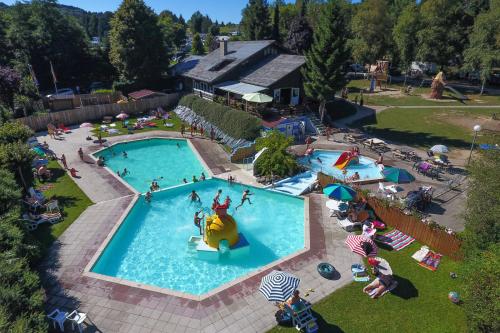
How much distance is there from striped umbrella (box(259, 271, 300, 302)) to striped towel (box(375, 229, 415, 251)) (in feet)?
23.7

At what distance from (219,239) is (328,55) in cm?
2336

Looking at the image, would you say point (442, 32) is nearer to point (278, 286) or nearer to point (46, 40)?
point (278, 286)

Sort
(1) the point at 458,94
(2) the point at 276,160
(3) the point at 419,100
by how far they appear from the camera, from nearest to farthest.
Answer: (2) the point at 276,160 < (3) the point at 419,100 < (1) the point at 458,94

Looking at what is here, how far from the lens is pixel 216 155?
30469 millimetres

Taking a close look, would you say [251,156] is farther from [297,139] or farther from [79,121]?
[79,121]

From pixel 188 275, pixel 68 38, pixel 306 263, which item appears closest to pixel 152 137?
pixel 188 275

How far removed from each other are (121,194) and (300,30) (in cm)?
4819

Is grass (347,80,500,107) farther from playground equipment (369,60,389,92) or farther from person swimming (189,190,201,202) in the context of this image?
person swimming (189,190,201,202)

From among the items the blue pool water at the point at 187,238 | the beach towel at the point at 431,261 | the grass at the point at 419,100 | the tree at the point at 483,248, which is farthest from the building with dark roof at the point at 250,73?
the tree at the point at 483,248

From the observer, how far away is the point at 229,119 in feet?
111

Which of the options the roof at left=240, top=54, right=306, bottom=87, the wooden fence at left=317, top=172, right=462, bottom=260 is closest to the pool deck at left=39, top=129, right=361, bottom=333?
the wooden fence at left=317, top=172, right=462, bottom=260

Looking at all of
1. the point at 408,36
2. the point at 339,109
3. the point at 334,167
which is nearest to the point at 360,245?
the point at 334,167

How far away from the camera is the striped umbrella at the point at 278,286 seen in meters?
12.1

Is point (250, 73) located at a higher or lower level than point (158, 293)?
higher
